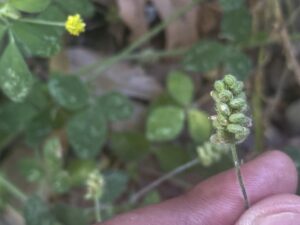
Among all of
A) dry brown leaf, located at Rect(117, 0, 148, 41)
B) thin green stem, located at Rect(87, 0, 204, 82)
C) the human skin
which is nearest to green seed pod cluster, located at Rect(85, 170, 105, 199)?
the human skin

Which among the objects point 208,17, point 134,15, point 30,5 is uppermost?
point 30,5

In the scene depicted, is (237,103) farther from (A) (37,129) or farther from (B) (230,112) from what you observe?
(A) (37,129)

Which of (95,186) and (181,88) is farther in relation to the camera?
(181,88)

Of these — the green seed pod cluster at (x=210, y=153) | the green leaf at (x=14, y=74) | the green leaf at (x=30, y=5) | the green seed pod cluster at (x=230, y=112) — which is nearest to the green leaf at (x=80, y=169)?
the green seed pod cluster at (x=210, y=153)

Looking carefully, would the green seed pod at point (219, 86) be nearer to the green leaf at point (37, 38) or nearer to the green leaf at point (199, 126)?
the green leaf at point (37, 38)

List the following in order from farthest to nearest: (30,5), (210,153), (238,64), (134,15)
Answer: (134,15) → (238,64) → (210,153) → (30,5)

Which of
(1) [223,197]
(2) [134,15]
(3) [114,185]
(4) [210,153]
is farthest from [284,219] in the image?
(2) [134,15]
